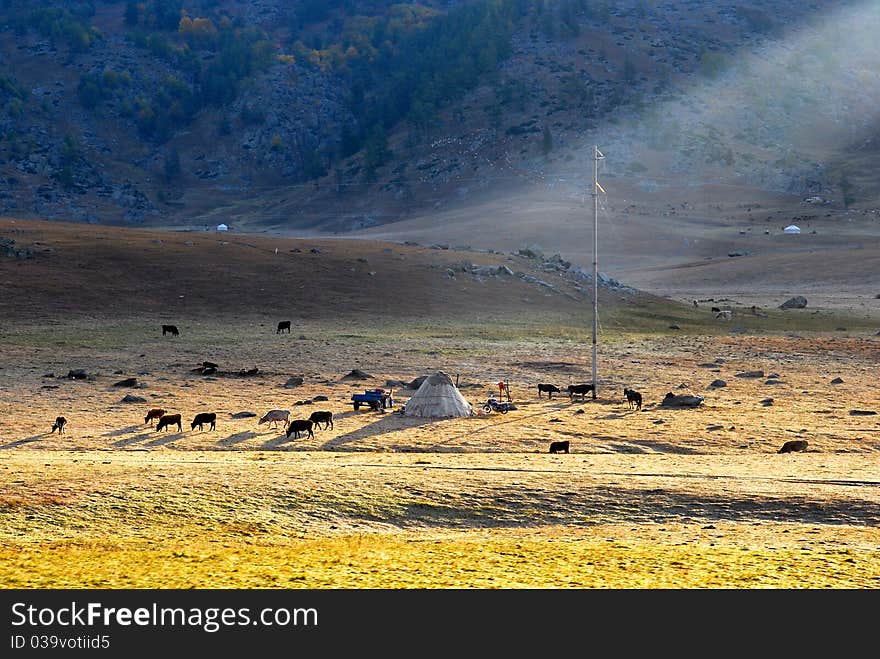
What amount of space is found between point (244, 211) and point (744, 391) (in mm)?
137942

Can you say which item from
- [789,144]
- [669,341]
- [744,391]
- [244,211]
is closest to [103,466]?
[744,391]

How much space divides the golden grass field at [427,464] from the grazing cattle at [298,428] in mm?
372

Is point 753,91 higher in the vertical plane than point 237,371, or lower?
higher

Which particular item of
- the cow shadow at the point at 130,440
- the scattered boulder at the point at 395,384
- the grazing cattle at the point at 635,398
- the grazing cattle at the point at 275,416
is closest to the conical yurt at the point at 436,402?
the grazing cattle at the point at 275,416

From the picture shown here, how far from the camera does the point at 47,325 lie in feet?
179

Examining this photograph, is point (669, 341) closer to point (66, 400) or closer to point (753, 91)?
point (66, 400)

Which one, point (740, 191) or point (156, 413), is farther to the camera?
point (740, 191)

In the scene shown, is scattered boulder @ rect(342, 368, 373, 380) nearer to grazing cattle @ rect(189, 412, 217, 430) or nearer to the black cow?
grazing cattle @ rect(189, 412, 217, 430)

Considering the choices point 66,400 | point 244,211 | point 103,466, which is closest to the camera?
point 103,466

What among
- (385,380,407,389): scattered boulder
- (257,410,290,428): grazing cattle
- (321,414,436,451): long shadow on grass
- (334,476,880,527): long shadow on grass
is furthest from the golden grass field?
(385,380,407,389): scattered boulder

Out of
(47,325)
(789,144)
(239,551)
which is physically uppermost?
(789,144)

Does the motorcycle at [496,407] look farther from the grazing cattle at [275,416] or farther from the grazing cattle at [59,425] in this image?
the grazing cattle at [59,425]

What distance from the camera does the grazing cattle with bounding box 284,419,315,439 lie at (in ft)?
92.0

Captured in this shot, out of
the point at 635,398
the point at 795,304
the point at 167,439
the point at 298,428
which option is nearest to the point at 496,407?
the point at 635,398
